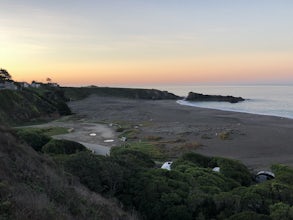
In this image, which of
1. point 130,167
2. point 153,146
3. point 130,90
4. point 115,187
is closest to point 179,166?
point 130,167

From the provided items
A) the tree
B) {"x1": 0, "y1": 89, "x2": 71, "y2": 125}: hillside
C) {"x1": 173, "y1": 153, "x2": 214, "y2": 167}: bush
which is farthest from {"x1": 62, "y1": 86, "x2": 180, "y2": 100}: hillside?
{"x1": 173, "y1": 153, "x2": 214, "y2": 167}: bush

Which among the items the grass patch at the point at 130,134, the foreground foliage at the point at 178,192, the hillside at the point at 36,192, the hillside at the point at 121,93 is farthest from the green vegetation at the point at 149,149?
the hillside at the point at 121,93

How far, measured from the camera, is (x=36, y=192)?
31.0 ft

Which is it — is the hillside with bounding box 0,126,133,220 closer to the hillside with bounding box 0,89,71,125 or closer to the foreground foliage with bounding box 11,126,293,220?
the foreground foliage with bounding box 11,126,293,220

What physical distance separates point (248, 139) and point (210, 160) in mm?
16992

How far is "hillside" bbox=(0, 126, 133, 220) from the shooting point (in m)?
7.61

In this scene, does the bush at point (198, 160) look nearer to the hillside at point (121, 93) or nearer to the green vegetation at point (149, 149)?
the green vegetation at point (149, 149)

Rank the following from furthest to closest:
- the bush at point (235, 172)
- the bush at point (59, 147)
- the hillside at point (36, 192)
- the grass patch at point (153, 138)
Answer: the grass patch at point (153, 138) < the bush at point (59, 147) < the bush at point (235, 172) < the hillside at point (36, 192)

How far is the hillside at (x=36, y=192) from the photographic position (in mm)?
7609

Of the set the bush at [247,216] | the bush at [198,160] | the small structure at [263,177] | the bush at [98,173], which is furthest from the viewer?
the bush at [198,160]

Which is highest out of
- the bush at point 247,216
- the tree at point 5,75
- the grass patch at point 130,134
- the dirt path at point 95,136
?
the tree at point 5,75

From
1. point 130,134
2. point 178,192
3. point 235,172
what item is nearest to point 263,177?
point 235,172

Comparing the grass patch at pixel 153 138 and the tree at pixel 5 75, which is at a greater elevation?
the tree at pixel 5 75

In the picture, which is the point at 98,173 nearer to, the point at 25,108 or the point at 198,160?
the point at 198,160
